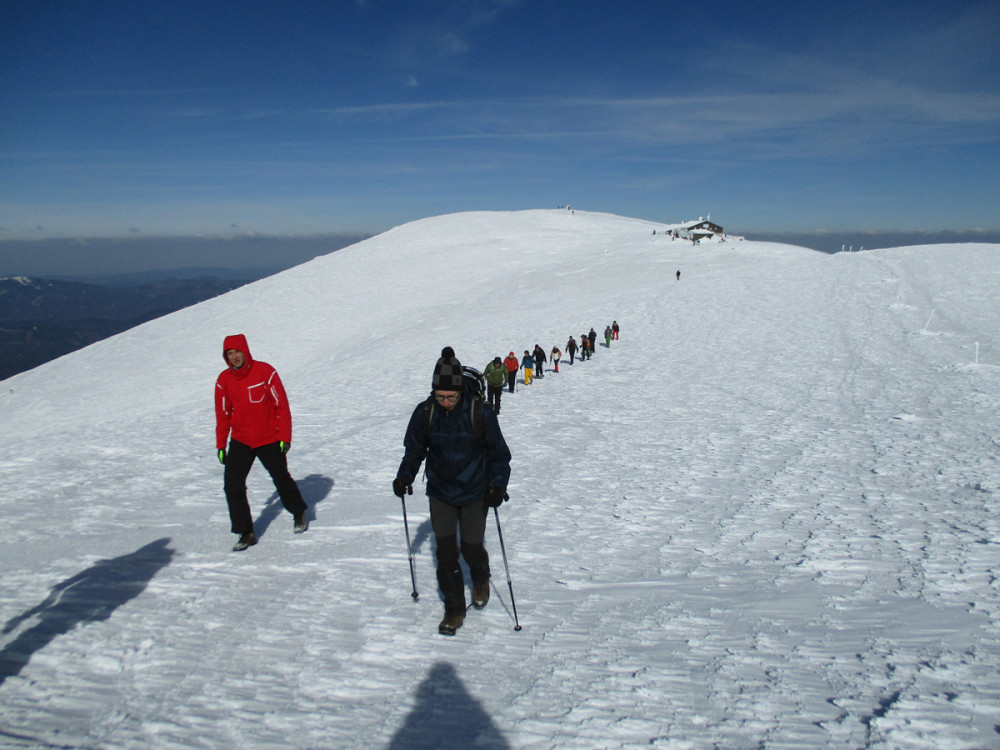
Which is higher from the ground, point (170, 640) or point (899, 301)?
point (899, 301)

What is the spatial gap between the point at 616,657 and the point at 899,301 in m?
32.3

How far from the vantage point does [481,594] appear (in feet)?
13.8

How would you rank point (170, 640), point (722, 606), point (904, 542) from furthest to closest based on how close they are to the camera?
1. point (904, 542)
2. point (722, 606)
3. point (170, 640)

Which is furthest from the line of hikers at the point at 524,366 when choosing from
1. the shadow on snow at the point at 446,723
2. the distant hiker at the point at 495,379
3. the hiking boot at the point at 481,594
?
the shadow on snow at the point at 446,723

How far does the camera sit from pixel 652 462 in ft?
29.2

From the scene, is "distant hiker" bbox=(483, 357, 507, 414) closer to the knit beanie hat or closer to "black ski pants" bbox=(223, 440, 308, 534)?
"black ski pants" bbox=(223, 440, 308, 534)

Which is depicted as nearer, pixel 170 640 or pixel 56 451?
pixel 170 640

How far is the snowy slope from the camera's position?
304 cm

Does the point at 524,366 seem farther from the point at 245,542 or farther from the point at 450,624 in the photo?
the point at 450,624

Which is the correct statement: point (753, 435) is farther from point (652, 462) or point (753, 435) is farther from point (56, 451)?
point (56, 451)

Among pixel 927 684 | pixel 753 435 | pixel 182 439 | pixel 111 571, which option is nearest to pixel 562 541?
pixel 927 684

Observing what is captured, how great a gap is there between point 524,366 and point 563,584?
40.8ft

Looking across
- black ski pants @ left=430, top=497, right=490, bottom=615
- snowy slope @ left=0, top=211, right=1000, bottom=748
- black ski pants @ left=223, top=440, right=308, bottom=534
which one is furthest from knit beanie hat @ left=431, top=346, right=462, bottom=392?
black ski pants @ left=223, top=440, right=308, bottom=534

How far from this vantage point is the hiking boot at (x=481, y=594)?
4203 millimetres
